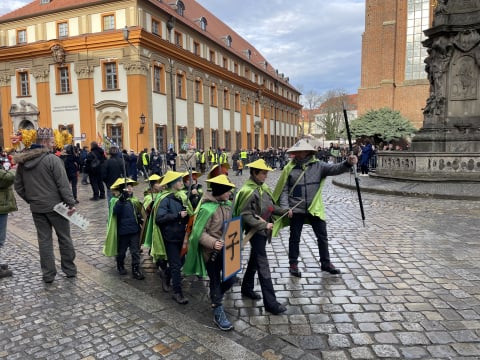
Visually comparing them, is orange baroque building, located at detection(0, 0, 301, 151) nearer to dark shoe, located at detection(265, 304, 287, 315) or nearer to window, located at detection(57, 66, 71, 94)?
window, located at detection(57, 66, 71, 94)

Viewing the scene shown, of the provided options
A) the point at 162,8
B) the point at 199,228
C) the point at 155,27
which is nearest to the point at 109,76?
the point at 155,27

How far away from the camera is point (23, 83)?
1265 inches

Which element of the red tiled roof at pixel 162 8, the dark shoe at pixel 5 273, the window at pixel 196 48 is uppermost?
the red tiled roof at pixel 162 8

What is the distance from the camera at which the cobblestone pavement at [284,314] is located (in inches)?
137

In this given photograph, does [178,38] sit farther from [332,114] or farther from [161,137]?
[332,114]

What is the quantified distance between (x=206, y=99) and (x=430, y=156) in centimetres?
2592

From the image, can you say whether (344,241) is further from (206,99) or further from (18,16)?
(18,16)

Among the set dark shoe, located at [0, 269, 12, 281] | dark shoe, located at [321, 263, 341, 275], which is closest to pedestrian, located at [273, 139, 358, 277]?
dark shoe, located at [321, 263, 341, 275]

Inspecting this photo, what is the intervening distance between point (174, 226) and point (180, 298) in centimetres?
86

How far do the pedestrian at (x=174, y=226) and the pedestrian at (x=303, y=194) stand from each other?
4.78 feet

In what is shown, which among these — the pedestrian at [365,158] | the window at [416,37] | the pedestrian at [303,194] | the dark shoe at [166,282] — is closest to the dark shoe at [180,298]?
the dark shoe at [166,282]

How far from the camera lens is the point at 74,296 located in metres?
4.76

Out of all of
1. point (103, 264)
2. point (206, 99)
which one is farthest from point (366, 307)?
point (206, 99)

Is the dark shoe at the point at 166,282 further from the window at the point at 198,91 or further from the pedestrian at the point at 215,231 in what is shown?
the window at the point at 198,91
